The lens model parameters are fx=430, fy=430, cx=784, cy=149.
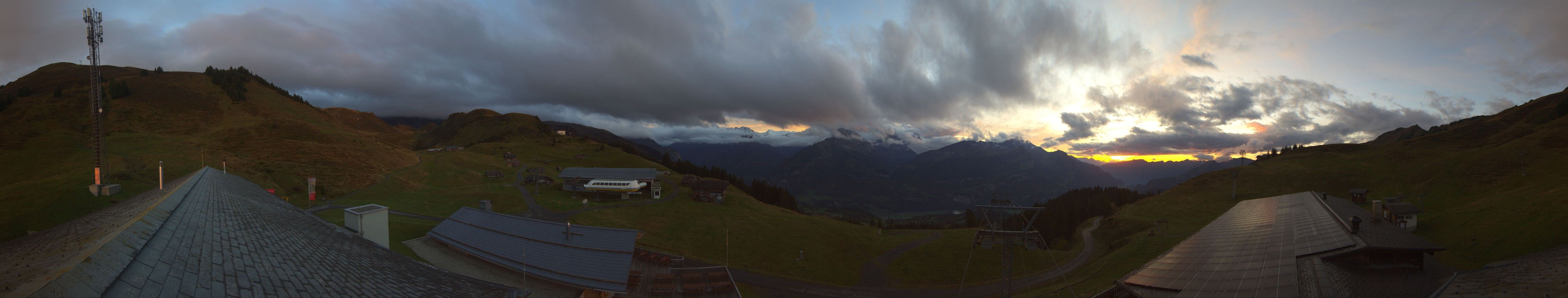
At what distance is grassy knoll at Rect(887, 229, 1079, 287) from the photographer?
52938 millimetres

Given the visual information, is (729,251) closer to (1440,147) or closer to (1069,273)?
(1069,273)

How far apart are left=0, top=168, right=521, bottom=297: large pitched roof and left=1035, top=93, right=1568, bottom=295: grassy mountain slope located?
4796 cm

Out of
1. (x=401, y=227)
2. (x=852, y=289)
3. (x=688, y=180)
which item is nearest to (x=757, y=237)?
(x=852, y=289)

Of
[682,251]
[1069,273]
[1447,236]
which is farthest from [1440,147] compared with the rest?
[682,251]

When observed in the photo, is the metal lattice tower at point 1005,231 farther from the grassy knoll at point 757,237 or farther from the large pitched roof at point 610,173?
the large pitched roof at point 610,173

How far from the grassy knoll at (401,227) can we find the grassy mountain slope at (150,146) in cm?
1253

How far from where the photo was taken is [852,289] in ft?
155

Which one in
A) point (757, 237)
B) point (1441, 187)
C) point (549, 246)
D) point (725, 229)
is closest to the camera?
point (549, 246)

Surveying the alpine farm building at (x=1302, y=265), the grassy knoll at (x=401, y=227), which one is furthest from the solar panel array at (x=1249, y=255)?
the grassy knoll at (x=401, y=227)

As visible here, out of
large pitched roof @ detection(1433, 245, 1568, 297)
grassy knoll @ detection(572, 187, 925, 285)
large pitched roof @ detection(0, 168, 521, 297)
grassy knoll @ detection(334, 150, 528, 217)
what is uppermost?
large pitched roof @ detection(0, 168, 521, 297)

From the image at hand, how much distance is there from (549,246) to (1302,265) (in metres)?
41.8

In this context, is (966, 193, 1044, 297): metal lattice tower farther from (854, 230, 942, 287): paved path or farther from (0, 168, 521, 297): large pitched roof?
(0, 168, 521, 297): large pitched roof

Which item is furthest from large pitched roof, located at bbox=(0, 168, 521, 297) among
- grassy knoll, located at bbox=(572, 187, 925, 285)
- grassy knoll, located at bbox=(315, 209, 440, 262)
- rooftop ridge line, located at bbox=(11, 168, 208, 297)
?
grassy knoll, located at bbox=(572, 187, 925, 285)

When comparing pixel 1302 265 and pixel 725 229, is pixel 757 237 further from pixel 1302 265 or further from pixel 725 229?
pixel 1302 265
